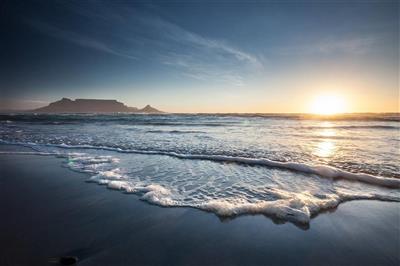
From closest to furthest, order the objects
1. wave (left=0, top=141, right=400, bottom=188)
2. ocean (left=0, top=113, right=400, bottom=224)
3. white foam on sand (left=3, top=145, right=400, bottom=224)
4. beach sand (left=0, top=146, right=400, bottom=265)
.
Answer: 1. beach sand (left=0, top=146, right=400, bottom=265)
2. white foam on sand (left=3, top=145, right=400, bottom=224)
3. ocean (left=0, top=113, right=400, bottom=224)
4. wave (left=0, top=141, right=400, bottom=188)

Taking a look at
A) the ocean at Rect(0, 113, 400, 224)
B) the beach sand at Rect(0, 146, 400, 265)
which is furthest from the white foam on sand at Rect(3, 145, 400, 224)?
the beach sand at Rect(0, 146, 400, 265)

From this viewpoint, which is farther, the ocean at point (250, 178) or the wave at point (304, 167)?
the wave at point (304, 167)

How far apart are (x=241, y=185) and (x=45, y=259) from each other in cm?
347

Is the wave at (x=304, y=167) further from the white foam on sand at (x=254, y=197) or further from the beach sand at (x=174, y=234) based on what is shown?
the beach sand at (x=174, y=234)

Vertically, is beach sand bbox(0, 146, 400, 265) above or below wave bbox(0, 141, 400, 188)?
below

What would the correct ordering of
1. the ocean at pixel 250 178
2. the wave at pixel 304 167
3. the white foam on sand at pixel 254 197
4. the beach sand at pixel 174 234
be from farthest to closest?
the wave at pixel 304 167, the ocean at pixel 250 178, the white foam on sand at pixel 254 197, the beach sand at pixel 174 234

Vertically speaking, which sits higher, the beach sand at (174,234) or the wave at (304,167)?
the wave at (304,167)

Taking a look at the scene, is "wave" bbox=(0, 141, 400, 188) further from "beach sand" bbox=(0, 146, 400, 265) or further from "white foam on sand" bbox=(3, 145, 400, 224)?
"beach sand" bbox=(0, 146, 400, 265)

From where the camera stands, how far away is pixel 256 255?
2.43m

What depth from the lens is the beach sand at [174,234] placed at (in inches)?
93.8

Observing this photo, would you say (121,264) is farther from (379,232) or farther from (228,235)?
(379,232)

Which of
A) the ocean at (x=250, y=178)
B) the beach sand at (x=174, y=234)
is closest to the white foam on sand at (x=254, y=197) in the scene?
the ocean at (x=250, y=178)

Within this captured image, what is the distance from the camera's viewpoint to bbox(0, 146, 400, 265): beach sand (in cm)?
238

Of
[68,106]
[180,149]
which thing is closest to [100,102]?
[68,106]
